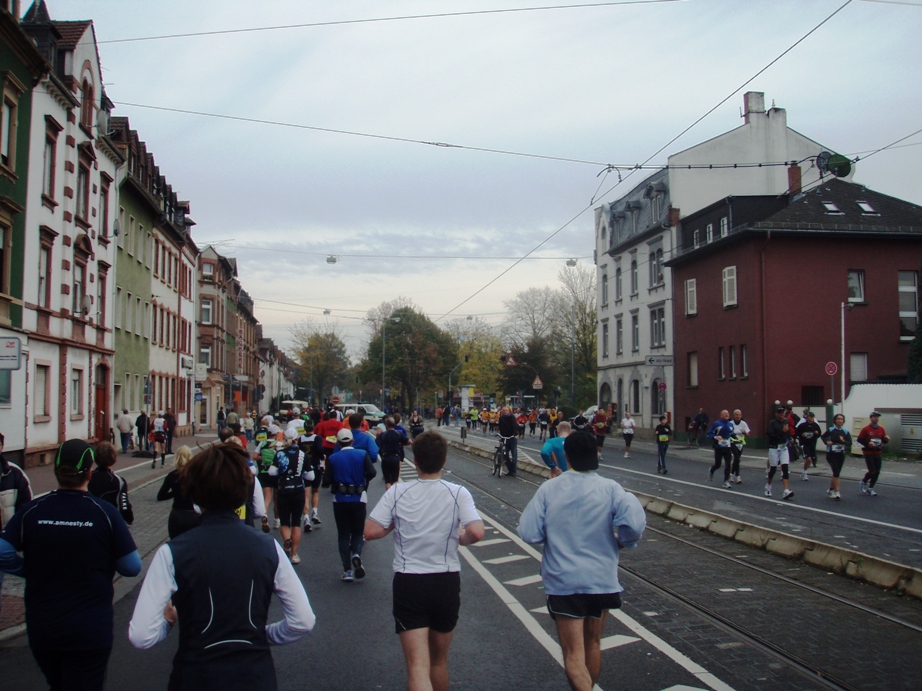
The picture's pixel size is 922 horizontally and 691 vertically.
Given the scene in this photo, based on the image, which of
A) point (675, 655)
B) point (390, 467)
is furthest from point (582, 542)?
point (390, 467)

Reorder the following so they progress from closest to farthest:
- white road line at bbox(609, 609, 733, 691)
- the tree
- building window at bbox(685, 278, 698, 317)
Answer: white road line at bbox(609, 609, 733, 691), building window at bbox(685, 278, 698, 317), the tree

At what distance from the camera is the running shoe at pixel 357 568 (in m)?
9.34

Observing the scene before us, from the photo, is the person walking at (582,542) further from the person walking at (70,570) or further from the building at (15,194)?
the building at (15,194)

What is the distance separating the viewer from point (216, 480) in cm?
328

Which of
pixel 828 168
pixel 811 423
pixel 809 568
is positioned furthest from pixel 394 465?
pixel 828 168

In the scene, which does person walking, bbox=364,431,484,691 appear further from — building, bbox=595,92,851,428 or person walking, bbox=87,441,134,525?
building, bbox=595,92,851,428

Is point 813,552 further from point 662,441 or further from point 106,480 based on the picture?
point 662,441

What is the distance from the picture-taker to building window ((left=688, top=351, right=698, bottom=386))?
42.1 meters

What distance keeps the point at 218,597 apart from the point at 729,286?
37.0 meters

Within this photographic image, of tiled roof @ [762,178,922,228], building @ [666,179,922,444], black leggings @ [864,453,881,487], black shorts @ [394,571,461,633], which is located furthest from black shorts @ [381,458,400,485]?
tiled roof @ [762,178,922,228]

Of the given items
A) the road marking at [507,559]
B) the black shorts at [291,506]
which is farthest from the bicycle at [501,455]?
the black shorts at [291,506]

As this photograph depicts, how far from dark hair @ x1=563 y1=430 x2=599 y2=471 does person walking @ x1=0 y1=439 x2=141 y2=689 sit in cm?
239

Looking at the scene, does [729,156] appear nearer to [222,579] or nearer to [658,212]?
[658,212]

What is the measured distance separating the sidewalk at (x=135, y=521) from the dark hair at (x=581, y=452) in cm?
437
